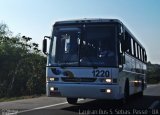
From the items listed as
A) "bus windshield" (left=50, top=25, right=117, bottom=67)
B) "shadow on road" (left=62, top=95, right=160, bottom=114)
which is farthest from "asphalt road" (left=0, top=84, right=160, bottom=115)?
"bus windshield" (left=50, top=25, right=117, bottom=67)

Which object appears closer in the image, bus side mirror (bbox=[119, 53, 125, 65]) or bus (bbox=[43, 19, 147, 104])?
bus (bbox=[43, 19, 147, 104])

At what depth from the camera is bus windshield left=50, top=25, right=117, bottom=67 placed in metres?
14.5

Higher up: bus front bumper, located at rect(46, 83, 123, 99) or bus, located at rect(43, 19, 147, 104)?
bus, located at rect(43, 19, 147, 104)

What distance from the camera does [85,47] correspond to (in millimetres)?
14750

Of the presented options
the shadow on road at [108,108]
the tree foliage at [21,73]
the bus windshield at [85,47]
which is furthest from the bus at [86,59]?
the tree foliage at [21,73]

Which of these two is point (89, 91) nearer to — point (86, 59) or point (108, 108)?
point (86, 59)

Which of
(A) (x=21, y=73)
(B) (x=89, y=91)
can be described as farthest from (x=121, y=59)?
(A) (x=21, y=73)


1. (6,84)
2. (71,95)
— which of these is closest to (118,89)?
(71,95)

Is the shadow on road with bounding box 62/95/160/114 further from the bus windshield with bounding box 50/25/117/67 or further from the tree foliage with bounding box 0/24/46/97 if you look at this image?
the tree foliage with bounding box 0/24/46/97

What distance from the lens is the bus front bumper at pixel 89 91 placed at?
14305 mm

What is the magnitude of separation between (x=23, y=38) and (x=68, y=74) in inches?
1254

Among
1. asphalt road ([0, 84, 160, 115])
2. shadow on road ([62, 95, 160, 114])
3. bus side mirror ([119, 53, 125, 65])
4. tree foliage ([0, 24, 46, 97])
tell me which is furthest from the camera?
tree foliage ([0, 24, 46, 97])

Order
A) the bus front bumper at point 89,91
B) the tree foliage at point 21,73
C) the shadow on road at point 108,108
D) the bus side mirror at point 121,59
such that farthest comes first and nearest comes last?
1. the tree foliage at point 21,73
2. the bus side mirror at point 121,59
3. the shadow on road at point 108,108
4. the bus front bumper at point 89,91

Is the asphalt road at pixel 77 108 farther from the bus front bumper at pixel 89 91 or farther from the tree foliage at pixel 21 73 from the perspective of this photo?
the tree foliage at pixel 21 73
